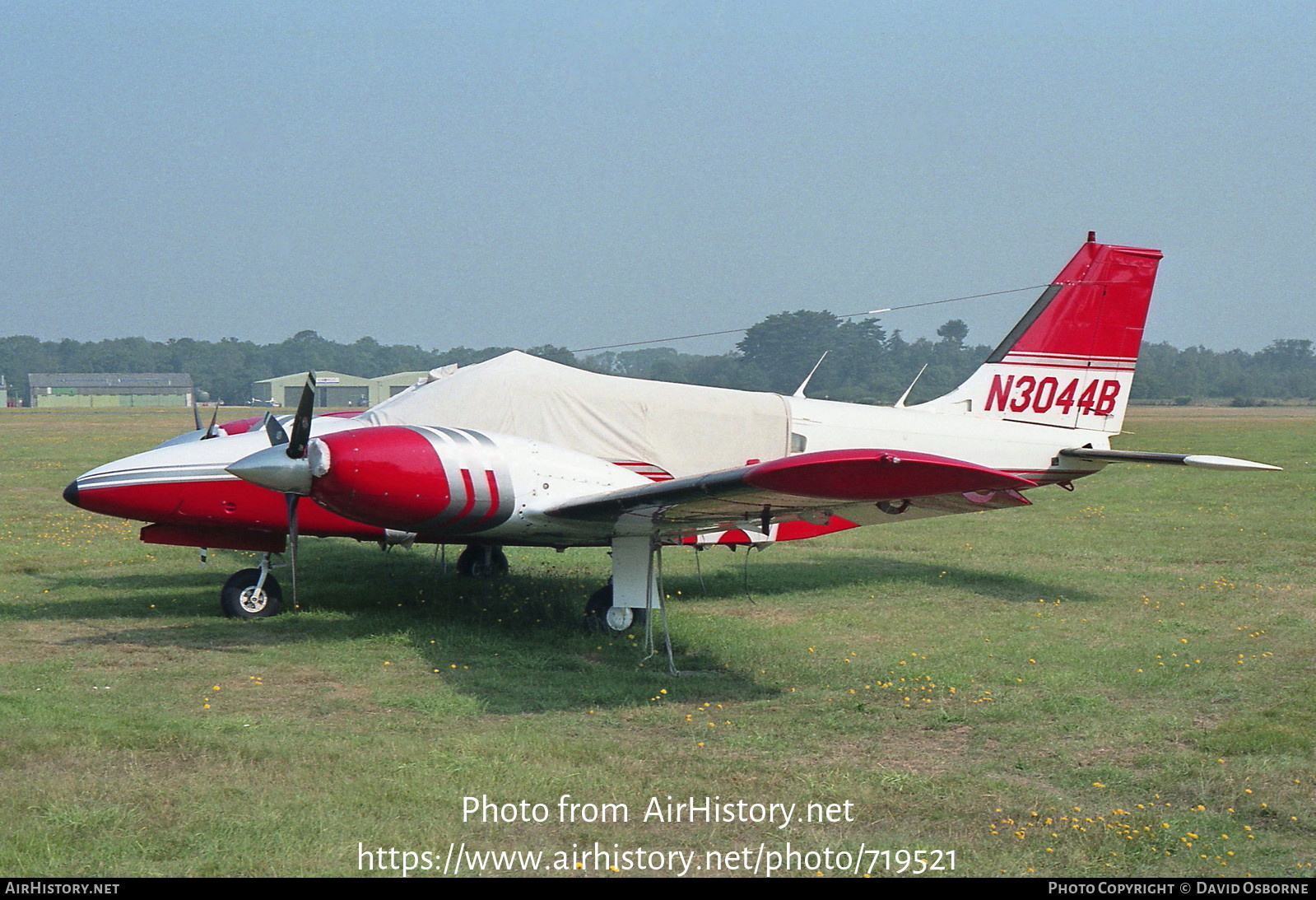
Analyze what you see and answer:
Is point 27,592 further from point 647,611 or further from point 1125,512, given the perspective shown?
point 1125,512

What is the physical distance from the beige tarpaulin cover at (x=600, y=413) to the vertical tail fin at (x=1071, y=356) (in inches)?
107

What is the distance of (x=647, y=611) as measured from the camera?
840 cm

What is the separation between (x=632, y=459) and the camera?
33.6 feet

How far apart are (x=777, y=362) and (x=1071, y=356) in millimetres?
4126

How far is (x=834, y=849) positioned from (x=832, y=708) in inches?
92.1

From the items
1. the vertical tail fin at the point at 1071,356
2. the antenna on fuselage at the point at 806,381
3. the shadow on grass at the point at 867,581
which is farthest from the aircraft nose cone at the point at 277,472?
the vertical tail fin at the point at 1071,356

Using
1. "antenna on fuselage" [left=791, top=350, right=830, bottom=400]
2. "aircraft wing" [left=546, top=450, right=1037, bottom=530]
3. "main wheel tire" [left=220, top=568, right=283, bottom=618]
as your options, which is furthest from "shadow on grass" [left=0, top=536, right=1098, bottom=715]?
"antenna on fuselage" [left=791, top=350, right=830, bottom=400]

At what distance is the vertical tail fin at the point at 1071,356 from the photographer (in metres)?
12.0

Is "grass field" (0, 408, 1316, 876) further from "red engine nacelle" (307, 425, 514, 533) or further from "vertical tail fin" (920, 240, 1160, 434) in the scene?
"vertical tail fin" (920, 240, 1160, 434)

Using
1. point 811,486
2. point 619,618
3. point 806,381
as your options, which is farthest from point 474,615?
point 811,486

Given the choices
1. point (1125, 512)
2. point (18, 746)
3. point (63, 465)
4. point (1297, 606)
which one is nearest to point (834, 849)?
point (18, 746)

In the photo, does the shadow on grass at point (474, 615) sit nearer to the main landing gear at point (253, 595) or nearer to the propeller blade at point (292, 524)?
the main landing gear at point (253, 595)

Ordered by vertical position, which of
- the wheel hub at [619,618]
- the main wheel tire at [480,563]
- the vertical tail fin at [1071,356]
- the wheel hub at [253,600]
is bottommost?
the wheel hub at [253,600]

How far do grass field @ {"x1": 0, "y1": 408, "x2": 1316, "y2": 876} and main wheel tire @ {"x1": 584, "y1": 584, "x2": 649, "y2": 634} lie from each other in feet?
0.86
